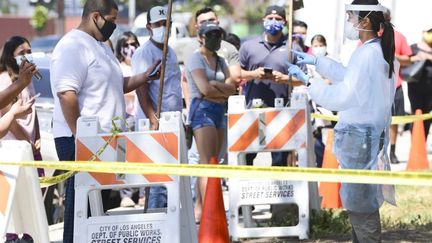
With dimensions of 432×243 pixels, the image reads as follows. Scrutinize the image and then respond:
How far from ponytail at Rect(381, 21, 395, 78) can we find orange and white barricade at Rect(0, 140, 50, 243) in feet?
7.54

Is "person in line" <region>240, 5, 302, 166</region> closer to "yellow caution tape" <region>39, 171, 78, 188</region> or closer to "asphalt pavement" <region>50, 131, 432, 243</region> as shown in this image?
"asphalt pavement" <region>50, 131, 432, 243</region>

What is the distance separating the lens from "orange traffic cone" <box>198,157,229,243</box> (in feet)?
27.7

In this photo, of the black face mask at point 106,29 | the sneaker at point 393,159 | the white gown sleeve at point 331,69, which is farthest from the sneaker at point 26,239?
the sneaker at point 393,159

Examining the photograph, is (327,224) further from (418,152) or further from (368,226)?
(418,152)

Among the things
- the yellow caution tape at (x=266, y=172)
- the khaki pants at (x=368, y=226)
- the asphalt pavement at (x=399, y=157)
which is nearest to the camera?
the yellow caution tape at (x=266, y=172)

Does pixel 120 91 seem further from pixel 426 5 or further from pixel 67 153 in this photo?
pixel 426 5

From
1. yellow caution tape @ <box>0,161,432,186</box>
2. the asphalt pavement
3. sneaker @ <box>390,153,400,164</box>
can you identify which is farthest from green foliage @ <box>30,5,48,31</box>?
yellow caution tape @ <box>0,161,432,186</box>

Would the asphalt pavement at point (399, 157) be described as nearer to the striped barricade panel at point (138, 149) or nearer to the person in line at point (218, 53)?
the person in line at point (218, 53)

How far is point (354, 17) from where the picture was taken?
24.7ft

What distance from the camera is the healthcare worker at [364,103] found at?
24.0 feet

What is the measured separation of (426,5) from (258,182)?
1169 cm

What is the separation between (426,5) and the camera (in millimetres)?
20406

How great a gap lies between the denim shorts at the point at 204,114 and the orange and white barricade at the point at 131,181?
275 centimetres

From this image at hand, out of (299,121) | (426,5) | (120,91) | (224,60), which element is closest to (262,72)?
(224,60)
